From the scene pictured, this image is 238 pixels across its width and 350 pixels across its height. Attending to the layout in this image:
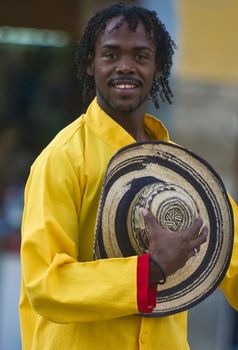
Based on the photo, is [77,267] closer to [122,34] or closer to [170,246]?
[170,246]

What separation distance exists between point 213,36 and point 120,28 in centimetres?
392

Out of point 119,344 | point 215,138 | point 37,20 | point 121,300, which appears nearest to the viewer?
point 121,300

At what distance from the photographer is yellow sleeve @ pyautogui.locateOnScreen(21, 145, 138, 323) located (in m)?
3.32

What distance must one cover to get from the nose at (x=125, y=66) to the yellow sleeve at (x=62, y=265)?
343 millimetres

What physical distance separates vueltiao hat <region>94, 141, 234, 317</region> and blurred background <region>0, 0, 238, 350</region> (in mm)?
3506

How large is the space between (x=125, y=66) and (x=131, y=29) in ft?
0.43

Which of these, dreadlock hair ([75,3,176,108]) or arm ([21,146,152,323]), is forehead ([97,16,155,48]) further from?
arm ([21,146,152,323])

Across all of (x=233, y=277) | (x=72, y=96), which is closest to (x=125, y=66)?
(x=233, y=277)

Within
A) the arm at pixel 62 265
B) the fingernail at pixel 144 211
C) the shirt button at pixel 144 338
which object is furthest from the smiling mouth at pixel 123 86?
the shirt button at pixel 144 338

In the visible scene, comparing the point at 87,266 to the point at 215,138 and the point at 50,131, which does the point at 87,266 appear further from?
the point at 50,131

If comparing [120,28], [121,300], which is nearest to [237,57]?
[120,28]

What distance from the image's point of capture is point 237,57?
7574mm

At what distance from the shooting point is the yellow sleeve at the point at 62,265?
332 centimetres

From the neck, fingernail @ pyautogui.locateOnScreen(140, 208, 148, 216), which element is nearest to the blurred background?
the neck
